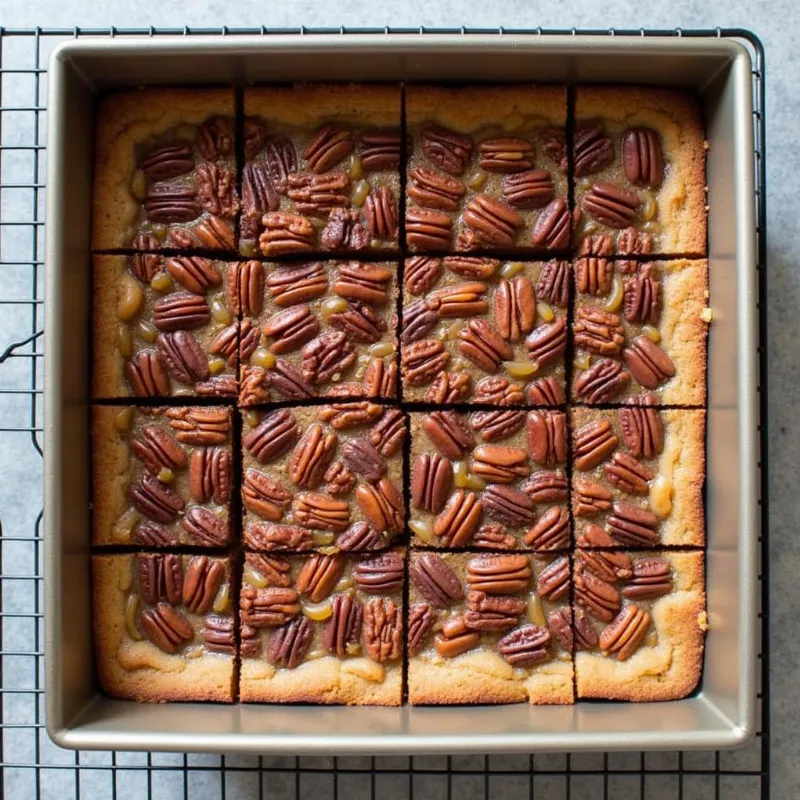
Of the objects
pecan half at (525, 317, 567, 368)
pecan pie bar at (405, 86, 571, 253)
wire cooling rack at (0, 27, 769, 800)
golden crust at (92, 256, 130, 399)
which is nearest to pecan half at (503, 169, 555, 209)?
pecan pie bar at (405, 86, 571, 253)

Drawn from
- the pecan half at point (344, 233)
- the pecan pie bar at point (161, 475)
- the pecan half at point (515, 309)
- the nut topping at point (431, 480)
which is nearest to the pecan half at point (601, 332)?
the pecan half at point (515, 309)

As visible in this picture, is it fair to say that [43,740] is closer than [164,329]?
No

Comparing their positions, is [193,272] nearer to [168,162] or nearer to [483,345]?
[168,162]

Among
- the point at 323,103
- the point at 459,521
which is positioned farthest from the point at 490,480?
the point at 323,103

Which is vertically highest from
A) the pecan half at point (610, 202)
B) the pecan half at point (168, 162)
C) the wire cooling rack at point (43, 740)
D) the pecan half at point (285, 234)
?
the pecan half at point (168, 162)

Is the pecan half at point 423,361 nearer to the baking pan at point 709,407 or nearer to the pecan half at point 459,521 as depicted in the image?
the pecan half at point 459,521

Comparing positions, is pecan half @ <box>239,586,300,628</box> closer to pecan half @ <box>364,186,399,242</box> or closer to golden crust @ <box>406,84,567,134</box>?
pecan half @ <box>364,186,399,242</box>
